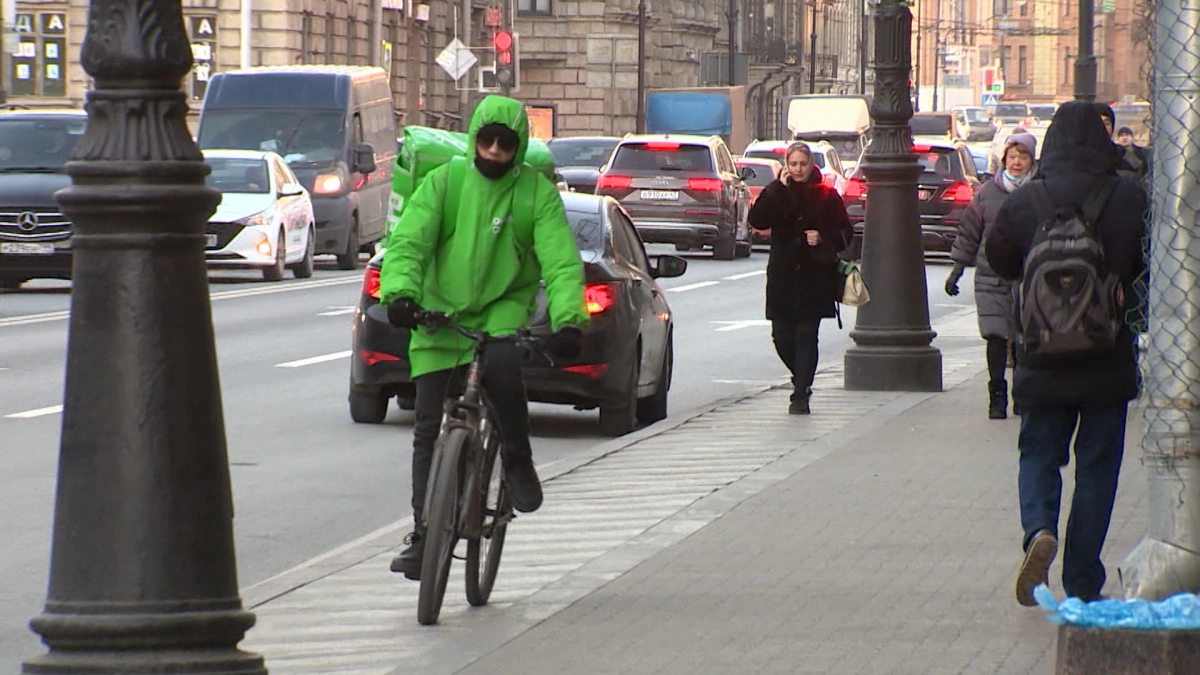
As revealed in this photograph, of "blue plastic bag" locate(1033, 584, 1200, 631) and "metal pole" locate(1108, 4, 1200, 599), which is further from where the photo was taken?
"metal pole" locate(1108, 4, 1200, 599)

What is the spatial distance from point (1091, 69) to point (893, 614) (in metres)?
22.8

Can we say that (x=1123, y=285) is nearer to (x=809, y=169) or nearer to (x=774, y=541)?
(x=774, y=541)

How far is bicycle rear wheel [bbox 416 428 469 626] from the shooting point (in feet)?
23.4

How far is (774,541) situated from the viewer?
342 inches

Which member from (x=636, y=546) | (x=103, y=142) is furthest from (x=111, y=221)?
(x=636, y=546)

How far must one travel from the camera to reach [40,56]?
5103 centimetres

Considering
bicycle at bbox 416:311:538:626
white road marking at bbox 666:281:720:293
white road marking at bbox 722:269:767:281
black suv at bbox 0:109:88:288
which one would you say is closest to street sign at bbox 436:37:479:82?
white road marking at bbox 722:269:767:281

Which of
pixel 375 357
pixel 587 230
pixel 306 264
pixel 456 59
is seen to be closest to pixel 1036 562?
pixel 375 357

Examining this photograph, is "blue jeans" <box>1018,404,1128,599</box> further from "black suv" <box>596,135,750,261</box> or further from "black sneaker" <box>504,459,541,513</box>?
"black suv" <box>596,135,750,261</box>

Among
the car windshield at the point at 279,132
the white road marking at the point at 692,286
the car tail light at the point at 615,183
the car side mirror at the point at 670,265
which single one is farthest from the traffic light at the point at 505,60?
the car side mirror at the point at 670,265

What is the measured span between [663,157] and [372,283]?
2215 centimetres

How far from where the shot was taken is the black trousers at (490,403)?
744 cm

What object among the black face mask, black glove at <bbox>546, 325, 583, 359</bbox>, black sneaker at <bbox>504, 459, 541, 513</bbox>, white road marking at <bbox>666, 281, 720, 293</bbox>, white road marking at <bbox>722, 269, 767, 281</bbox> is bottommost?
white road marking at <bbox>722, 269, 767, 281</bbox>

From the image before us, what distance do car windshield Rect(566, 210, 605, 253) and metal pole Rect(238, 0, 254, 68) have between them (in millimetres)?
36771
